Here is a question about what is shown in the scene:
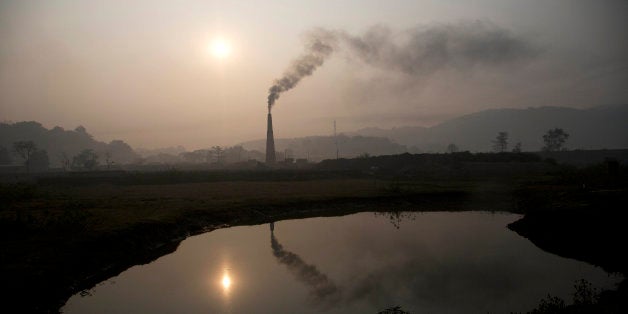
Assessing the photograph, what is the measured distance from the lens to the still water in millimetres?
18578

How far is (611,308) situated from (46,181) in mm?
93993

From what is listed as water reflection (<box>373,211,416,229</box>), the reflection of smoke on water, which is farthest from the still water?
water reflection (<box>373,211,416,229</box>)

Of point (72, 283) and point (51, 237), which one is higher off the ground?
point (51, 237)

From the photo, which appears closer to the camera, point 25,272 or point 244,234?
point 25,272

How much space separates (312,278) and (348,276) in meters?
1.96

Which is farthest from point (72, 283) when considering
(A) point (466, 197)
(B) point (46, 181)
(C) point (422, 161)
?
(C) point (422, 161)

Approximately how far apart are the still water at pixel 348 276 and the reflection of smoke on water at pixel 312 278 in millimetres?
52

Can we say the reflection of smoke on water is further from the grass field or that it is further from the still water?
the grass field

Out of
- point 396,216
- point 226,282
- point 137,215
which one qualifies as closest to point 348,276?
point 226,282

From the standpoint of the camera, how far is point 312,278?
2266 cm

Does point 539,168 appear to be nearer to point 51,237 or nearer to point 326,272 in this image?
point 326,272

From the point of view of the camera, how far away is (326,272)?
23.7 meters

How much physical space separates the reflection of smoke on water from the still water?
52mm

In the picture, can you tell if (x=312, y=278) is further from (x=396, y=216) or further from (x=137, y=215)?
(x=396, y=216)
